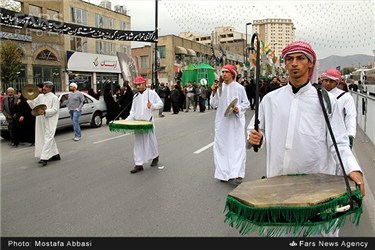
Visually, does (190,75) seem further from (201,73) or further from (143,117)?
(143,117)

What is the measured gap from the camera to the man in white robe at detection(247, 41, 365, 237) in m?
2.55

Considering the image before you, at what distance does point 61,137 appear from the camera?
11.9 meters

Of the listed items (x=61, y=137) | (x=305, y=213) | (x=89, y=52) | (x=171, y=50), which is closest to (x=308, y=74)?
(x=305, y=213)

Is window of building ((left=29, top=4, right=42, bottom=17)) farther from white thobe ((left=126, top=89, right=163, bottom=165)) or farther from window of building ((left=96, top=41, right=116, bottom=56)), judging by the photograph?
white thobe ((left=126, top=89, right=163, bottom=165))

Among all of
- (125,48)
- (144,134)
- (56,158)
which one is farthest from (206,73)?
(144,134)

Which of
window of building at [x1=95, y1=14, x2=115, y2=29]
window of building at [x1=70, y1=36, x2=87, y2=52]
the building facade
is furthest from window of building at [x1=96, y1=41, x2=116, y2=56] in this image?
window of building at [x1=70, y1=36, x2=87, y2=52]

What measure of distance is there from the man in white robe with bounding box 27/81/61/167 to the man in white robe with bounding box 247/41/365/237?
6129mm

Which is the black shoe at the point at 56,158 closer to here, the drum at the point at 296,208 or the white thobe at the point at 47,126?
the white thobe at the point at 47,126

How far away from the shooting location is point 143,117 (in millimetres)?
7195

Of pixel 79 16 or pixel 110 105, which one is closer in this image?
pixel 110 105

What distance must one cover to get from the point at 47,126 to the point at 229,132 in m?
4.07

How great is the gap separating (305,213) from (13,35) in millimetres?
28487
